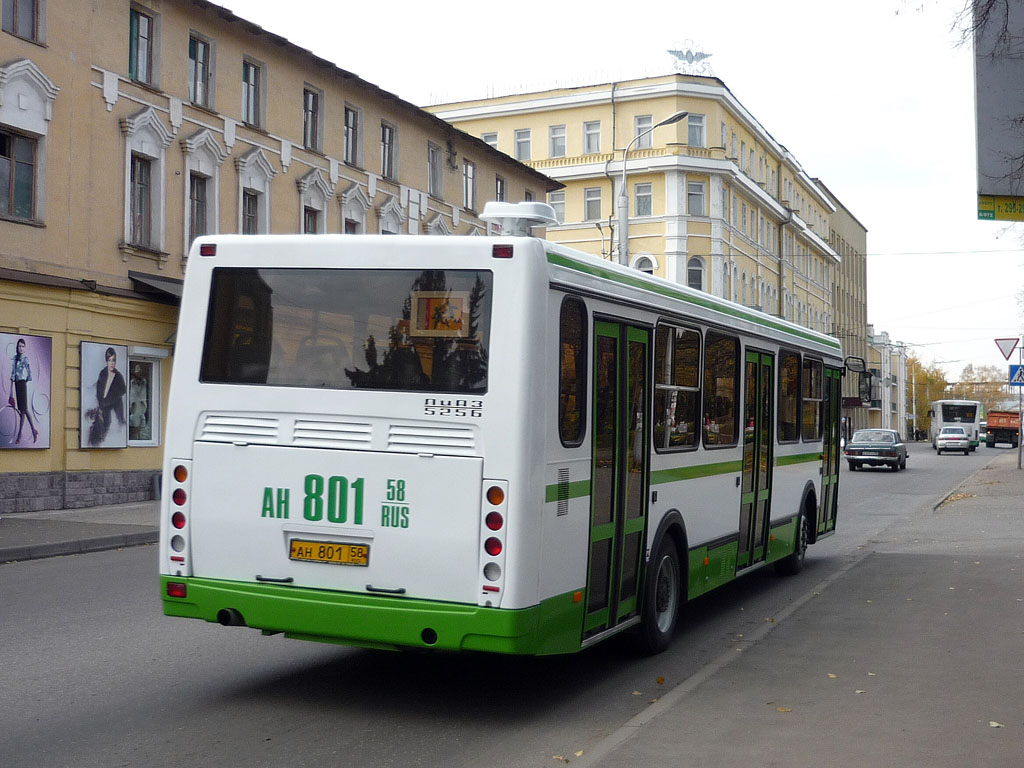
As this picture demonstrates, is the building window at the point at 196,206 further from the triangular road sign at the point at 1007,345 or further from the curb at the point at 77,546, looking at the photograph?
the triangular road sign at the point at 1007,345

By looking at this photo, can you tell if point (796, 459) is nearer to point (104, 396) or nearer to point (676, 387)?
point (676, 387)

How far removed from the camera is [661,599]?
344 inches

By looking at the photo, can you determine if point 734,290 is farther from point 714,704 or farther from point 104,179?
point 714,704

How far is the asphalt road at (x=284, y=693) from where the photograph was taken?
20.0ft

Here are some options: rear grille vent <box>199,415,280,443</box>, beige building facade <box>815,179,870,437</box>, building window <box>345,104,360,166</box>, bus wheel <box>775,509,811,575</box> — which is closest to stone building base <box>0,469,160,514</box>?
building window <box>345,104,360,166</box>

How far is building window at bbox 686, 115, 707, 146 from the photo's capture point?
6381 cm

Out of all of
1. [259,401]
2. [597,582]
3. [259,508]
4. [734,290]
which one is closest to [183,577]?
[259,508]

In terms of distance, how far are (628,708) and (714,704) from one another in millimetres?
518

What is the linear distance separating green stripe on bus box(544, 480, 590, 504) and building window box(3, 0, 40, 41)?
700 inches

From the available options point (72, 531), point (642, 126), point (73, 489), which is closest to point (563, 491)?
point (72, 531)

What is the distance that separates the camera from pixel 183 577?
712 cm

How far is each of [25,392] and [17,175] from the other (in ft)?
12.4

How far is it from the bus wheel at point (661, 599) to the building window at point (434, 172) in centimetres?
2887

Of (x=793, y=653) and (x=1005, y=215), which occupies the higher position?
(x=1005, y=215)
